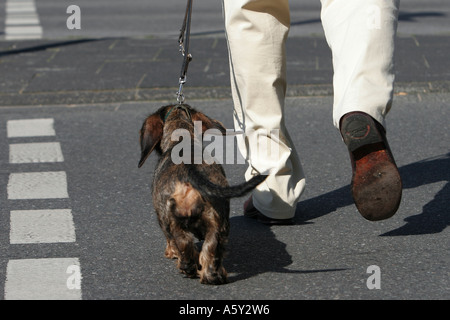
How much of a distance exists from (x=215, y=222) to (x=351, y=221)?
1.18 m

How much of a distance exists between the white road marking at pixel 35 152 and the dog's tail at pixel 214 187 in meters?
2.54

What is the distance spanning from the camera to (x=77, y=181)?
17.3 ft

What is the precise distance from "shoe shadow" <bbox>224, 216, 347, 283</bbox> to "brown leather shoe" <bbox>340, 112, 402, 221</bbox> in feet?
1.29

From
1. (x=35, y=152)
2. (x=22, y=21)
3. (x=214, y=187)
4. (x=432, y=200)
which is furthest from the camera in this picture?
(x=22, y=21)

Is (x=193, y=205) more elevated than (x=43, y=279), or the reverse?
(x=193, y=205)

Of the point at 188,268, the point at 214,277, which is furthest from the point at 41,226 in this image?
the point at 214,277

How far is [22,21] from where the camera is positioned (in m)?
12.0

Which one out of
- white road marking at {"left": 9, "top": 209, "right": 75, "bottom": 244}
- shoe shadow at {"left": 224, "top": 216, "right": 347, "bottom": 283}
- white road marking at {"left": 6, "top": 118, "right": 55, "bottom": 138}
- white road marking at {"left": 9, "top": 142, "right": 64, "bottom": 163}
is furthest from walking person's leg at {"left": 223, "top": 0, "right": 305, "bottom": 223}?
white road marking at {"left": 6, "top": 118, "right": 55, "bottom": 138}

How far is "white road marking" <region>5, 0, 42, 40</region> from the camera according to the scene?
417 inches

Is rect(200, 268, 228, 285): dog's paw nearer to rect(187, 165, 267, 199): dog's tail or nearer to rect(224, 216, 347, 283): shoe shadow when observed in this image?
rect(224, 216, 347, 283): shoe shadow

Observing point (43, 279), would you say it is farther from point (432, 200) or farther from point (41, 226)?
point (432, 200)

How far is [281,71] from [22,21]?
8.52 metres
